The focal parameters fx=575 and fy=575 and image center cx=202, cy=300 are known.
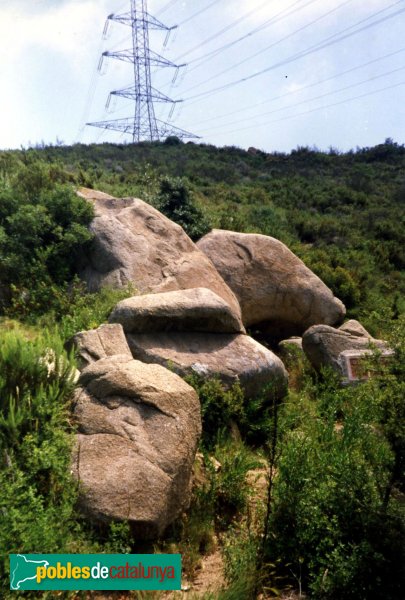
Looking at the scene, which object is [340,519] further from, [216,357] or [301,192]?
[301,192]

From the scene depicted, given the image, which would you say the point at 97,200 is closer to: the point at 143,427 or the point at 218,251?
the point at 218,251

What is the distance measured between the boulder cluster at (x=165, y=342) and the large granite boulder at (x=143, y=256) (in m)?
0.02

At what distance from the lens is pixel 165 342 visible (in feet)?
24.0

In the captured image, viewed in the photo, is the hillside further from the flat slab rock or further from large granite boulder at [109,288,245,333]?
large granite boulder at [109,288,245,333]

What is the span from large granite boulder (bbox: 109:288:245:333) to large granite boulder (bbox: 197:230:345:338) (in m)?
3.94

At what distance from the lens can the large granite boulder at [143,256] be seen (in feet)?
31.8

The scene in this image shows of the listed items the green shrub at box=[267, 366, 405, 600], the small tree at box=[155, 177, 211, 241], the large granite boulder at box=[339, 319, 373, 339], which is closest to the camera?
the green shrub at box=[267, 366, 405, 600]

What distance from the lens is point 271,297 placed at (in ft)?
39.1

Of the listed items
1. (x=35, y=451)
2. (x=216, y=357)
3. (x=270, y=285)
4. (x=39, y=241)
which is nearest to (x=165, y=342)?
(x=216, y=357)

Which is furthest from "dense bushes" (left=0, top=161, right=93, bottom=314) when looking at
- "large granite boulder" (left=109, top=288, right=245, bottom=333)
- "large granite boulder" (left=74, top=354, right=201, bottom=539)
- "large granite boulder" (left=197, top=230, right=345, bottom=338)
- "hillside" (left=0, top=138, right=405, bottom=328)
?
"large granite boulder" (left=74, top=354, right=201, bottom=539)

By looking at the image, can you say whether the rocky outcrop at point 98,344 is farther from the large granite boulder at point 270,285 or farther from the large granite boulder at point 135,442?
the large granite boulder at point 270,285

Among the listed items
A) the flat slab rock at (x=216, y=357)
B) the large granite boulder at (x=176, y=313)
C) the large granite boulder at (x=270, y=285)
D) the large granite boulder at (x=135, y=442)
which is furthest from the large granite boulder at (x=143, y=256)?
the large granite boulder at (x=135, y=442)

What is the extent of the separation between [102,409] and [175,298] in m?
2.53

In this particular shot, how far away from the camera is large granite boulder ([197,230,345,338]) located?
11.8 meters
